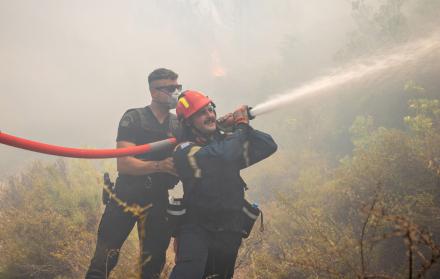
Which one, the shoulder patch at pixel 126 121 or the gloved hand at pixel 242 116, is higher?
the shoulder patch at pixel 126 121

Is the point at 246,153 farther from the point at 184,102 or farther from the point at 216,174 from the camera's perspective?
the point at 184,102

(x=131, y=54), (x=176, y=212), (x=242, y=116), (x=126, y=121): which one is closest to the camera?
(x=176, y=212)

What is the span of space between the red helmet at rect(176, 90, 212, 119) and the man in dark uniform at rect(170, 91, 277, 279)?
15mm

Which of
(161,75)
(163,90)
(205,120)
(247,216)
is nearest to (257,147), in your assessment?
(205,120)

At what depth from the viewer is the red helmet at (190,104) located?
3.04 m

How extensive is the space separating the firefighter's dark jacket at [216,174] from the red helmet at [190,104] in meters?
0.37

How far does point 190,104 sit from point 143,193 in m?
1.30

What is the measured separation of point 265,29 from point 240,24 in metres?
4.30

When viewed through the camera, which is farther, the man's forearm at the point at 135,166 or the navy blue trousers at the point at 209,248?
the man's forearm at the point at 135,166

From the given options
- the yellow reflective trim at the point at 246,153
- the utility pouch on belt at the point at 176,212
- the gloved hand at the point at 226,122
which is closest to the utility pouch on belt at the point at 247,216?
the yellow reflective trim at the point at 246,153

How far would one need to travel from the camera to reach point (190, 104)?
3076mm

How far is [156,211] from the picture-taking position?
3.62m

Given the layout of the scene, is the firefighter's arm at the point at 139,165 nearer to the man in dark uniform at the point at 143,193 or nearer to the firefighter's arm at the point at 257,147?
the man in dark uniform at the point at 143,193

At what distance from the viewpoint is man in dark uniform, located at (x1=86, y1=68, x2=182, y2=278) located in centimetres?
341
